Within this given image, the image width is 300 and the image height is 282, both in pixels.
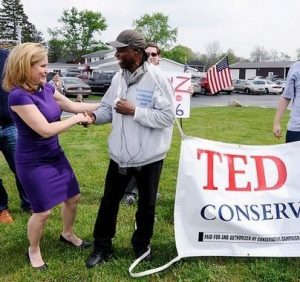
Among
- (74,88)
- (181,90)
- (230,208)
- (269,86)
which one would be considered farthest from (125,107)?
(269,86)

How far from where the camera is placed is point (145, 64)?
339cm

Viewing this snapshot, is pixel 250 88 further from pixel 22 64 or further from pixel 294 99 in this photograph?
pixel 22 64

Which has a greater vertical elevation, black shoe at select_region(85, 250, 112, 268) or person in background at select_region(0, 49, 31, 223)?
person in background at select_region(0, 49, 31, 223)

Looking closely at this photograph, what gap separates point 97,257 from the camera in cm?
368

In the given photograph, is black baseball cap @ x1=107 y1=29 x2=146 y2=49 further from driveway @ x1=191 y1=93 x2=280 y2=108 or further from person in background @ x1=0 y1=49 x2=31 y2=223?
driveway @ x1=191 y1=93 x2=280 y2=108

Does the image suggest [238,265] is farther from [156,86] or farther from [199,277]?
[156,86]

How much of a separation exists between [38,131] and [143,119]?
80 centimetres

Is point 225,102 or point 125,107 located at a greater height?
point 125,107

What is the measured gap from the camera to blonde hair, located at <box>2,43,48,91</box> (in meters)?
3.22

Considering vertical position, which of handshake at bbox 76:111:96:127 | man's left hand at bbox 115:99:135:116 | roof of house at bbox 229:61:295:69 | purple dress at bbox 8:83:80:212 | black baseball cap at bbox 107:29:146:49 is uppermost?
black baseball cap at bbox 107:29:146:49

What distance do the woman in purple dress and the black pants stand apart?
347mm

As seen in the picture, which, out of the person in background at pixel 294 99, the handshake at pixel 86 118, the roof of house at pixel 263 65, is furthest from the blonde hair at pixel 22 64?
the roof of house at pixel 263 65

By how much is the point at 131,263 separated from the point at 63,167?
3.31ft

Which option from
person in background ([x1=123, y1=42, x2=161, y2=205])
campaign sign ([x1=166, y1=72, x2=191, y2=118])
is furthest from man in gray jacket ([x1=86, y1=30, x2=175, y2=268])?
campaign sign ([x1=166, y1=72, x2=191, y2=118])
